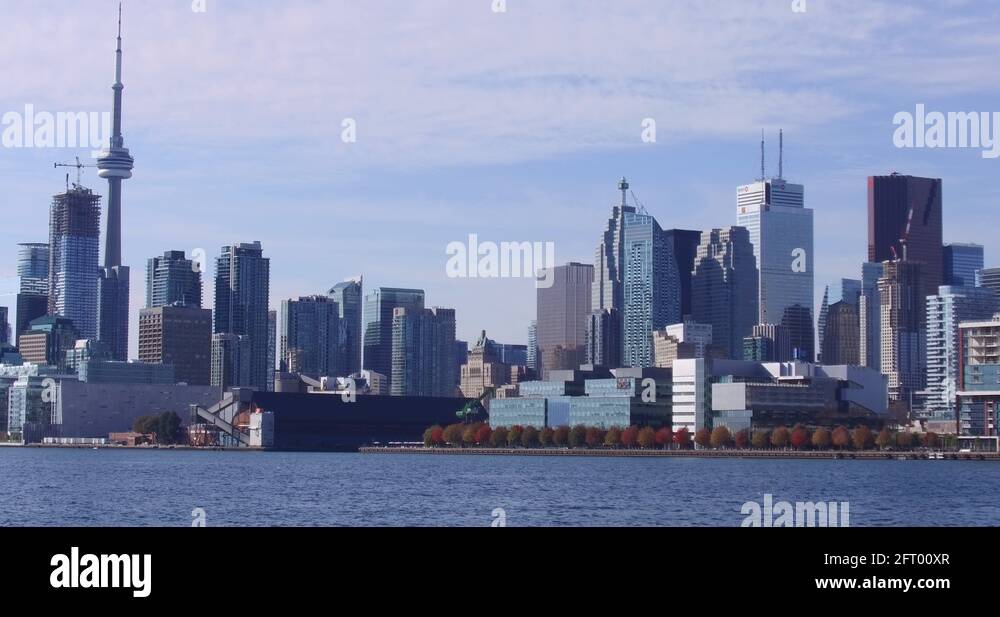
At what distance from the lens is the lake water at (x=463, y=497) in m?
73.1

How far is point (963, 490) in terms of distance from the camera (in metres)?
115

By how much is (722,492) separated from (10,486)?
1937 inches

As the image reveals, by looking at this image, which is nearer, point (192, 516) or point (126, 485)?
point (192, 516)

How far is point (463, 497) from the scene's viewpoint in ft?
305

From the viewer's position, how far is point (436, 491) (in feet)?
331

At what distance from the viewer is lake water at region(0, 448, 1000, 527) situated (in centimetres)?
7306
